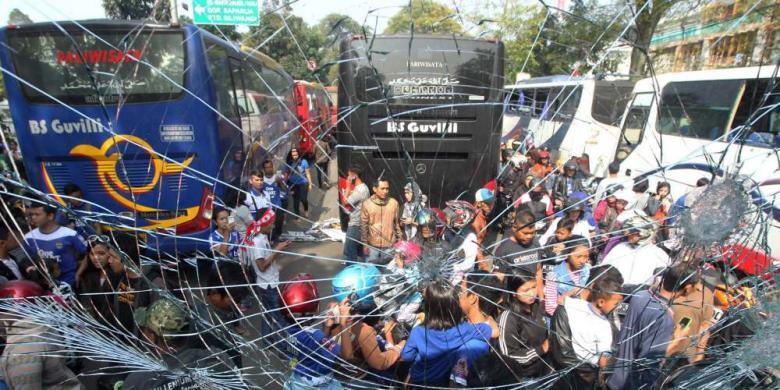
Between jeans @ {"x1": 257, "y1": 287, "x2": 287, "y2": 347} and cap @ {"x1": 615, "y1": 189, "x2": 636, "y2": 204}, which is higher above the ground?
cap @ {"x1": 615, "y1": 189, "x2": 636, "y2": 204}

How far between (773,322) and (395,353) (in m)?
1.66

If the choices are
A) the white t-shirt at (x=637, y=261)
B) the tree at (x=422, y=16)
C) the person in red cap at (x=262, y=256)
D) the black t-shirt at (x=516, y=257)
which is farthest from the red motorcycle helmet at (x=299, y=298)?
the tree at (x=422, y=16)

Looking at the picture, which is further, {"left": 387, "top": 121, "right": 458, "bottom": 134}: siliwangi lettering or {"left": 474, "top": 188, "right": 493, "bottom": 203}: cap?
{"left": 387, "top": 121, "right": 458, "bottom": 134}: siliwangi lettering

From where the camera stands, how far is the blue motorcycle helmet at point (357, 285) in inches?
79.5

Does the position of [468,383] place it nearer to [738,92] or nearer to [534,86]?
[738,92]

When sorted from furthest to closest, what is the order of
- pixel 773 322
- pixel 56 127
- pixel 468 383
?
pixel 56 127
pixel 468 383
pixel 773 322

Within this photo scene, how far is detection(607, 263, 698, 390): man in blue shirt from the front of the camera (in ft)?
5.86

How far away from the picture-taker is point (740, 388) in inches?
65.6

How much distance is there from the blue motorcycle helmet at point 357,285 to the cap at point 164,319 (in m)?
0.76

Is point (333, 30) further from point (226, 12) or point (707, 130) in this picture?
point (707, 130)

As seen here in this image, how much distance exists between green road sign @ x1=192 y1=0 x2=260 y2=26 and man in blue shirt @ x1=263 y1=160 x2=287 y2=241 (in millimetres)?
1280

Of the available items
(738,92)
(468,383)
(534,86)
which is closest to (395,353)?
(468,383)

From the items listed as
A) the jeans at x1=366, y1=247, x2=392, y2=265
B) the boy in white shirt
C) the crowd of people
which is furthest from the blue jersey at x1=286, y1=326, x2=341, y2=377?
the boy in white shirt

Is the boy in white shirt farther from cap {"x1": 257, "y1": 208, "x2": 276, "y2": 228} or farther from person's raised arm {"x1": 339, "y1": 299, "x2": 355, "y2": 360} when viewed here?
cap {"x1": 257, "y1": 208, "x2": 276, "y2": 228}
